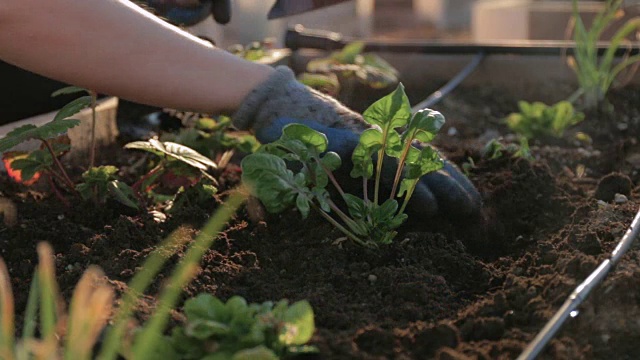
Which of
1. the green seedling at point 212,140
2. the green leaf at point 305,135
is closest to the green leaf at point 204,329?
the green leaf at point 305,135

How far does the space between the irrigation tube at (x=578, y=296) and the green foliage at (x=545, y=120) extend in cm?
108

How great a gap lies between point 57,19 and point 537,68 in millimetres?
2148

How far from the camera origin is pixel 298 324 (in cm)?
105

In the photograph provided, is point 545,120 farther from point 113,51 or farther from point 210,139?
point 113,51

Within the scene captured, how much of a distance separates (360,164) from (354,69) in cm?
118

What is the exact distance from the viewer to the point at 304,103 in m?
1.73

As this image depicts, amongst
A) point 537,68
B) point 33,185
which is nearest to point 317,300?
point 33,185

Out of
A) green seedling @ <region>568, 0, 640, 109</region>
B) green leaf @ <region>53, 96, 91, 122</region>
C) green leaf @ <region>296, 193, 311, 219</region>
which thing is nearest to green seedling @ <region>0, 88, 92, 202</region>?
green leaf @ <region>53, 96, 91, 122</region>

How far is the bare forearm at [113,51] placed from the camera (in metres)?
1.49

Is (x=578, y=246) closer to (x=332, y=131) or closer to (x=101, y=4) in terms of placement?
(x=332, y=131)

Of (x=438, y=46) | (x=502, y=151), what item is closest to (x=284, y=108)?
(x=502, y=151)

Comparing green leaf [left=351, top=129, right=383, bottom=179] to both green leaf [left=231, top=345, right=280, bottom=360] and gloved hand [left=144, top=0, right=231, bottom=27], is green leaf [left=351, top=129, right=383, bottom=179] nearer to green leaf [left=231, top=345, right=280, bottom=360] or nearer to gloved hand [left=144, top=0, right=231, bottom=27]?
green leaf [left=231, top=345, right=280, bottom=360]

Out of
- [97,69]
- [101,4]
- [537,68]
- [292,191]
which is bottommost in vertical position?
[537,68]

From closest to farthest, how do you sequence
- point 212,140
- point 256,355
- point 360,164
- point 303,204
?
point 256,355 → point 303,204 → point 360,164 → point 212,140
